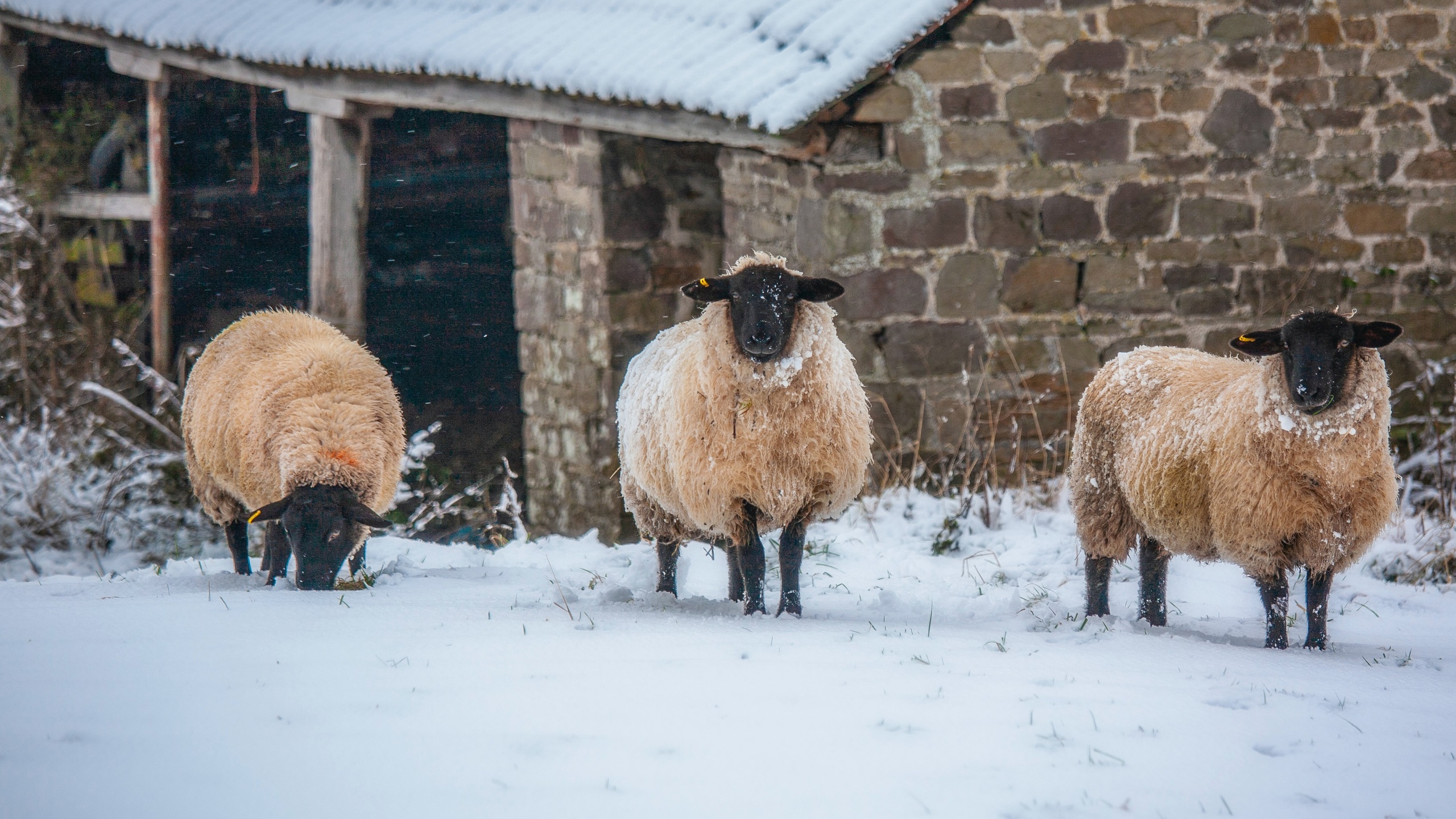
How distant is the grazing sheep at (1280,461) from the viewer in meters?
3.71

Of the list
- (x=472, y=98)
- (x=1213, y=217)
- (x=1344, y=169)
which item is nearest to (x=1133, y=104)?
(x=1213, y=217)

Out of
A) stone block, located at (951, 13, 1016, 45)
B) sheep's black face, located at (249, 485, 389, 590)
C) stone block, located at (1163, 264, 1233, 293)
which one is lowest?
sheep's black face, located at (249, 485, 389, 590)

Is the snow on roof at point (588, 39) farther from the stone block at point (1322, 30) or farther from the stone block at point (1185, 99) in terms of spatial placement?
the stone block at point (1322, 30)

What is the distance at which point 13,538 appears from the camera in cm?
767

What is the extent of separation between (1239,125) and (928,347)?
207cm

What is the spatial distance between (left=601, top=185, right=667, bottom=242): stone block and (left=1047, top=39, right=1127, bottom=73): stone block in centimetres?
247

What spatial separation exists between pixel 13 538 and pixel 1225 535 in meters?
7.36

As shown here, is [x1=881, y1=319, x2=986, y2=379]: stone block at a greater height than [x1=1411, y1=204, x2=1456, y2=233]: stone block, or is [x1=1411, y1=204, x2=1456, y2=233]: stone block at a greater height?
[x1=1411, y1=204, x2=1456, y2=233]: stone block

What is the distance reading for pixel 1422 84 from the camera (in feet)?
21.3

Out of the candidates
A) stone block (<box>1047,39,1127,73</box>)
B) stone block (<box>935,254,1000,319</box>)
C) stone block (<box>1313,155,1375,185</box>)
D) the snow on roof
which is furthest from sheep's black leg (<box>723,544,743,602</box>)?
stone block (<box>1313,155,1375,185</box>)

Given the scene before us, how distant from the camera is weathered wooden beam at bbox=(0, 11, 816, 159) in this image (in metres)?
6.32

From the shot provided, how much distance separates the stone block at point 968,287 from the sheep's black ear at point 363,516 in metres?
3.31

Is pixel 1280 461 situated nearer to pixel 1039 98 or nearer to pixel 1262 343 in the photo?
pixel 1262 343

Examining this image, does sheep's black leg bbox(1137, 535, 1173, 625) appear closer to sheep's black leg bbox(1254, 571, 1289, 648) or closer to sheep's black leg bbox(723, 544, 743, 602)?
sheep's black leg bbox(1254, 571, 1289, 648)
